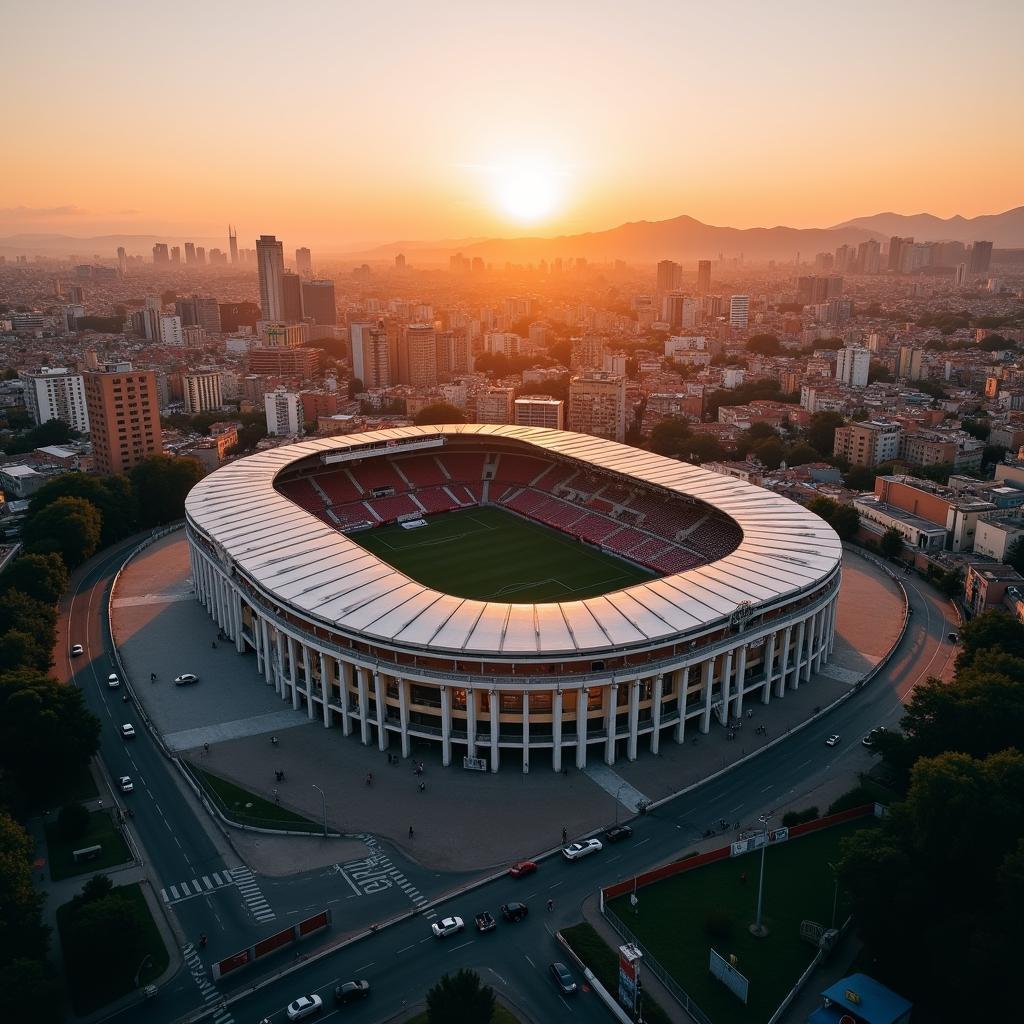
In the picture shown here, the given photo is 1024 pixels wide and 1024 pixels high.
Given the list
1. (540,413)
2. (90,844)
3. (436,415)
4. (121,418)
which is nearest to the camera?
(90,844)

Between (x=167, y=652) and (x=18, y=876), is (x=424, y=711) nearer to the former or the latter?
(x=18, y=876)

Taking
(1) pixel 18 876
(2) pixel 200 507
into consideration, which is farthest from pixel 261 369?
(1) pixel 18 876

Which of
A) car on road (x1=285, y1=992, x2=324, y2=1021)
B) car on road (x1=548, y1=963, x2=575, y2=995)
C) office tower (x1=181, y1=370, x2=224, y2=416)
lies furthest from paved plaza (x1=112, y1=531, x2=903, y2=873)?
office tower (x1=181, y1=370, x2=224, y2=416)

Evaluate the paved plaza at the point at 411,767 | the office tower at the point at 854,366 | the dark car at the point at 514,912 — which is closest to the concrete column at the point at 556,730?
the paved plaza at the point at 411,767

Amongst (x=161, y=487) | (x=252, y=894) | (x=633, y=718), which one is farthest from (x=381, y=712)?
(x=161, y=487)

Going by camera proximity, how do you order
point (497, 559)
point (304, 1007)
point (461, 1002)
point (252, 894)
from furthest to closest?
point (497, 559) < point (252, 894) < point (304, 1007) < point (461, 1002)

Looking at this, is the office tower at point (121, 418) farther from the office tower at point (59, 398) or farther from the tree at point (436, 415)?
the tree at point (436, 415)

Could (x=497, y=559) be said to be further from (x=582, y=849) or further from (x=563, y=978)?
(x=563, y=978)
